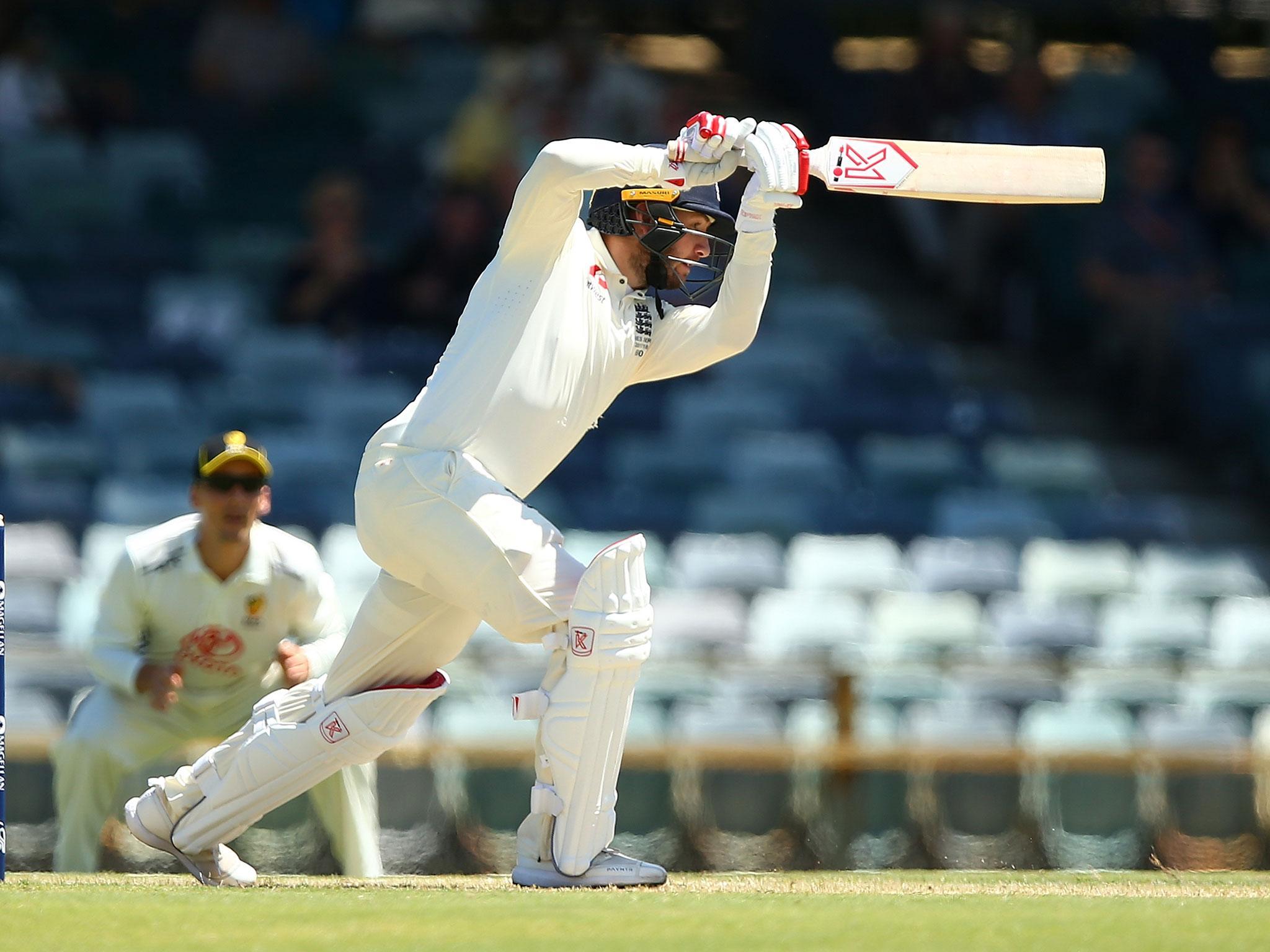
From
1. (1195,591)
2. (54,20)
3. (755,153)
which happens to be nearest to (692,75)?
(54,20)

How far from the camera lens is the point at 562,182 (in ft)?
12.3

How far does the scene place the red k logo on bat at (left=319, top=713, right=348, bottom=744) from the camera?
4062 millimetres

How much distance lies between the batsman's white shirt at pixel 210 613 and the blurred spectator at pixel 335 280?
10.9ft

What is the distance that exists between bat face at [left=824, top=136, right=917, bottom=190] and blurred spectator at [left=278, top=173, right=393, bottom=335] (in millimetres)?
4549

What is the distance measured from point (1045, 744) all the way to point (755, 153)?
100 inches

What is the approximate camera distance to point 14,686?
5.68m

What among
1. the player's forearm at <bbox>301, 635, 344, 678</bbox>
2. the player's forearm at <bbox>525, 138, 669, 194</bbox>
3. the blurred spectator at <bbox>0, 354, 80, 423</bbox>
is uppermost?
the player's forearm at <bbox>525, 138, 669, 194</bbox>

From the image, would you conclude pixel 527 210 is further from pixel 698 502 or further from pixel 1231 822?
pixel 698 502

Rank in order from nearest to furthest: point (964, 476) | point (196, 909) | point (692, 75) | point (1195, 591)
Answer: point (196, 909)
point (1195, 591)
point (964, 476)
point (692, 75)

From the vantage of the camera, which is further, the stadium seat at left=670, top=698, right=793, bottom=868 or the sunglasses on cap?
the stadium seat at left=670, top=698, right=793, bottom=868

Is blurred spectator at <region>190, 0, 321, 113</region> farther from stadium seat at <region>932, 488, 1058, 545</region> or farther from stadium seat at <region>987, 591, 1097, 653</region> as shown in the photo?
stadium seat at <region>987, 591, 1097, 653</region>

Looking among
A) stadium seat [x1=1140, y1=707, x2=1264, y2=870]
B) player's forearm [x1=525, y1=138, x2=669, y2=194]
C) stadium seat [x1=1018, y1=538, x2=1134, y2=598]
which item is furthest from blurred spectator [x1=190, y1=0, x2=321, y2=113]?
player's forearm [x1=525, y1=138, x2=669, y2=194]

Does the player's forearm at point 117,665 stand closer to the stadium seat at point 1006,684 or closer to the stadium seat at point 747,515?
the stadium seat at point 1006,684

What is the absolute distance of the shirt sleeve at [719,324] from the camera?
4043mm
